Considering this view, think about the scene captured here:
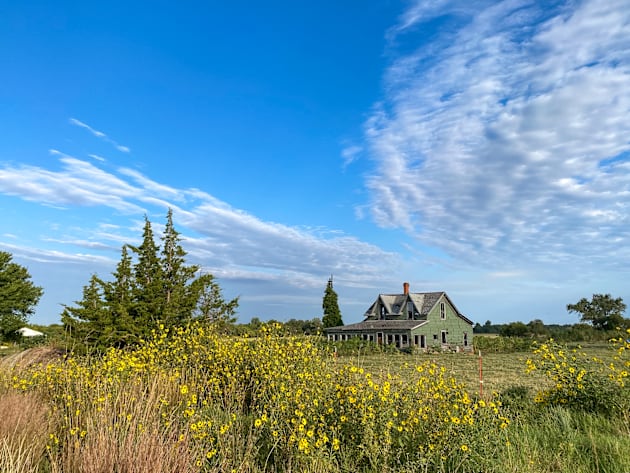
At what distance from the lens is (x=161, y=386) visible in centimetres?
645

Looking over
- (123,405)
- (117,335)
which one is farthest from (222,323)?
(123,405)

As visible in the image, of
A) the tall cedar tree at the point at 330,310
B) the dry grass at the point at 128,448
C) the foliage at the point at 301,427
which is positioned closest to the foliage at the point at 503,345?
the tall cedar tree at the point at 330,310

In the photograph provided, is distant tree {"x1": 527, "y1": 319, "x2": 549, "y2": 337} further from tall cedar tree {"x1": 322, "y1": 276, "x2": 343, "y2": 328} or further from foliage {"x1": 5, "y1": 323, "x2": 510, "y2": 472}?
foliage {"x1": 5, "y1": 323, "x2": 510, "y2": 472}

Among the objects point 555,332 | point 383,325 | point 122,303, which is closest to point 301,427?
point 122,303

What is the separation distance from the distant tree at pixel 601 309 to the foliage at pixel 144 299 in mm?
47623

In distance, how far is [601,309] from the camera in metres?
54.5

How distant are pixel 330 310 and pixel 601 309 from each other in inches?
1246

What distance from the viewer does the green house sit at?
118ft

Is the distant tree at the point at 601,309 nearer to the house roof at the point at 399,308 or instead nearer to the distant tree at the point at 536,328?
the distant tree at the point at 536,328

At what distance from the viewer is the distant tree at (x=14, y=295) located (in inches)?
1446

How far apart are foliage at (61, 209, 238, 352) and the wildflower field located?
9948mm

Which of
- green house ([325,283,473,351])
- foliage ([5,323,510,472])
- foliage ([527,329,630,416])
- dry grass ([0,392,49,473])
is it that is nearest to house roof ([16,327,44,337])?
Answer: green house ([325,283,473,351])

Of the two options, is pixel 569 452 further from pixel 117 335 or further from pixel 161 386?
pixel 117 335

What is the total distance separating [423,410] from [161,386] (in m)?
3.53
